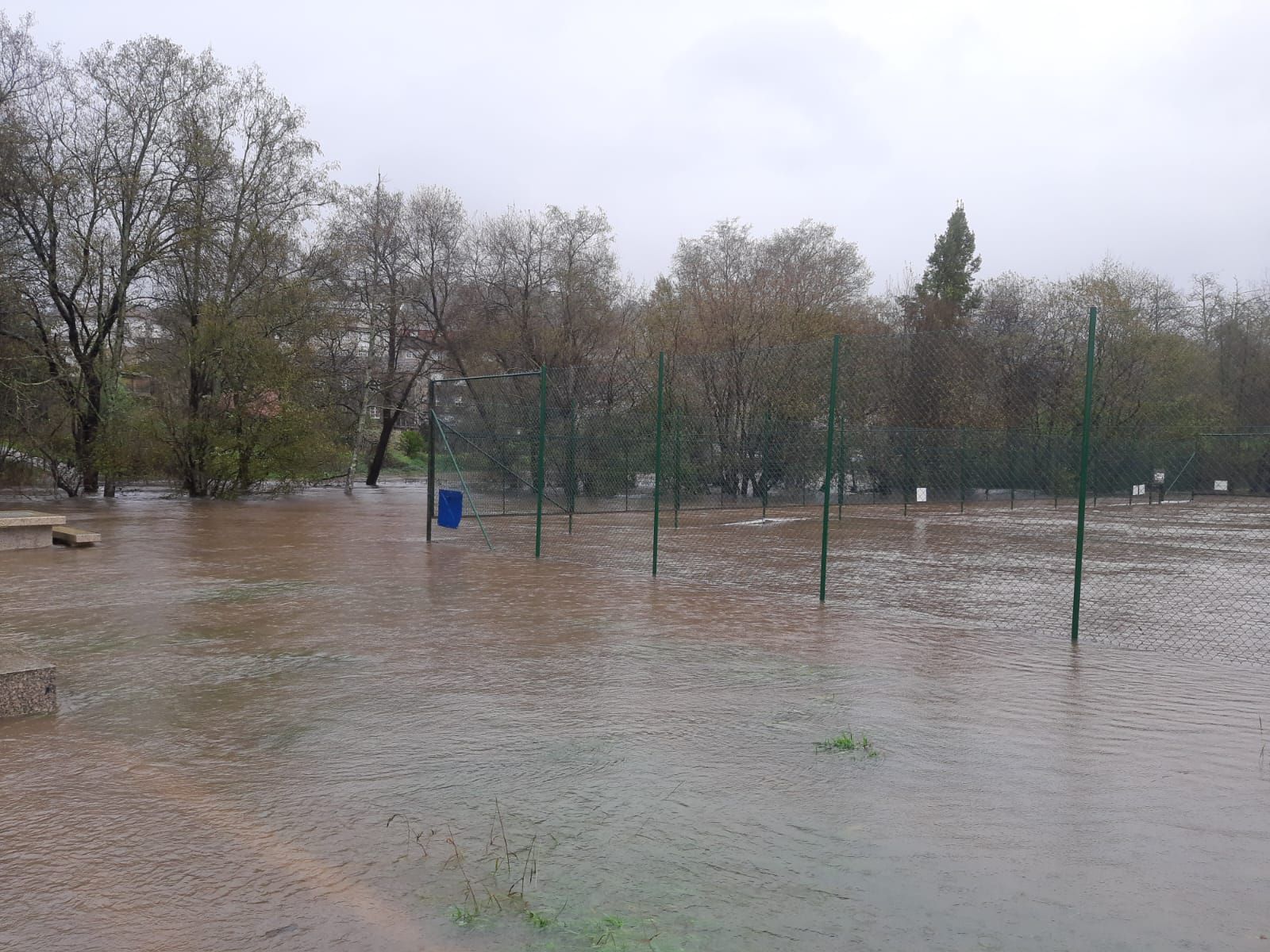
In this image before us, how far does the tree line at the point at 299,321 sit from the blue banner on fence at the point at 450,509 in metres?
6.23

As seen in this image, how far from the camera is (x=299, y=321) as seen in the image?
26109 mm

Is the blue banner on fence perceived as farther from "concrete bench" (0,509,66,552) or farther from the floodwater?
the floodwater

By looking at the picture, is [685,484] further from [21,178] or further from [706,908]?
[706,908]

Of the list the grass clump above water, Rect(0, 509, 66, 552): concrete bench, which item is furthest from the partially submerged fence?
Rect(0, 509, 66, 552): concrete bench

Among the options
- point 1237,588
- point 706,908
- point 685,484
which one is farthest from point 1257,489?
point 706,908

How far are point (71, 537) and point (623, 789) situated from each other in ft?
40.6

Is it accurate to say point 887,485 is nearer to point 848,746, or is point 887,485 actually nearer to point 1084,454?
point 1084,454

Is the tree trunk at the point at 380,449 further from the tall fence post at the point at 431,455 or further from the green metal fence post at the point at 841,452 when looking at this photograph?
the tall fence post at the point at 431,455

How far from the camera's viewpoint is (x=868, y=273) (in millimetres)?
39969

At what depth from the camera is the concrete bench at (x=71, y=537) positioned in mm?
13695

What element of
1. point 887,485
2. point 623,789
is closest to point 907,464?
point 887,485

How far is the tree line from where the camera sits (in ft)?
76.6

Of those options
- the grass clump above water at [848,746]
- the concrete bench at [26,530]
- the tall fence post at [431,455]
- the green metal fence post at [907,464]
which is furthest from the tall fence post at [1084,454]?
the green metal fence post at [907,464]

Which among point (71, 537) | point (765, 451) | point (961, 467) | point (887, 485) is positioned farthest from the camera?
point (961, 467)
